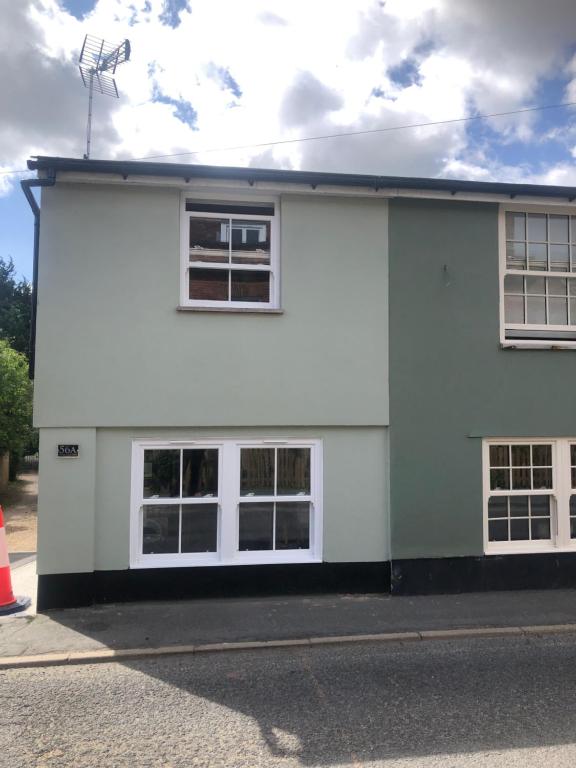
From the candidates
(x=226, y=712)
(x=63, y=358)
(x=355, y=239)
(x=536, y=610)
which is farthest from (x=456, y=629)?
(x=63, y=358)

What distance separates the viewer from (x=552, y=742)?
370 centimetres

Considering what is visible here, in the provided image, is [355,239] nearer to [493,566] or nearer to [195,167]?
[195,167]

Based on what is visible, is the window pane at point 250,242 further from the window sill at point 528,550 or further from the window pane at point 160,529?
the window sill at point 528,550

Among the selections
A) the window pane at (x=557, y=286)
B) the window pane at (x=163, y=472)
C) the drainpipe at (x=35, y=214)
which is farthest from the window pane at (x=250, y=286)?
the window pane at (x=557, y=286)

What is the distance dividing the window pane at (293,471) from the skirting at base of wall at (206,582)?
0.96 meters

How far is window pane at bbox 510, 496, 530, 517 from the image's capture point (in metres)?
7.22

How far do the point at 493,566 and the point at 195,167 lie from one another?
6.42 m

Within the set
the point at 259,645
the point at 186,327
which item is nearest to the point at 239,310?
the point at 186,327

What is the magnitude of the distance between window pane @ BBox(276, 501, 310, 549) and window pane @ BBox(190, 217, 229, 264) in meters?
3.33

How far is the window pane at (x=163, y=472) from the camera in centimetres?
660

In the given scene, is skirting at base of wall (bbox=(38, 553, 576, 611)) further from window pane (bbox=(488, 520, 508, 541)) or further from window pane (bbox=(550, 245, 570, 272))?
window pane (bbox=(550, 245, 570, 272))

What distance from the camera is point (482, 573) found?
6910 millimetres

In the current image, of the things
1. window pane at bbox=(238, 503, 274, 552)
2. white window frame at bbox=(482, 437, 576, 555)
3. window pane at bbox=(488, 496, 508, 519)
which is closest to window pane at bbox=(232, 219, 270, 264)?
window pane at bbox=(238, 503, 274, 552)

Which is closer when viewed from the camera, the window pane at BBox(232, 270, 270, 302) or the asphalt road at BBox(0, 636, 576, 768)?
the asphalt road at BBox(0, 636, 576, 768)
